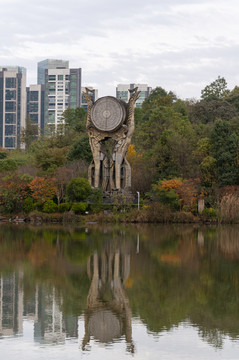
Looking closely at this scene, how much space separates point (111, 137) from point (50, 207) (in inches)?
189

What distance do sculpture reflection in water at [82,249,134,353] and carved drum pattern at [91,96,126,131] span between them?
17.7m

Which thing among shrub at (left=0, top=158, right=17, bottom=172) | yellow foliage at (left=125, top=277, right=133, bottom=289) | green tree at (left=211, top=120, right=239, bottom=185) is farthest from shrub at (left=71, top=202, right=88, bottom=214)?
yellow foliage at (left=125, top=277, right=133, bottom=289)

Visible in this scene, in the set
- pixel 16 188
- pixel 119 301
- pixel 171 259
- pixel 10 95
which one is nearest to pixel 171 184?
pixel 16 188

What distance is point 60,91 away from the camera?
123250mm

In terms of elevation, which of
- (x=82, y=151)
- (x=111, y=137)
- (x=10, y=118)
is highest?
(x=10, y=118)

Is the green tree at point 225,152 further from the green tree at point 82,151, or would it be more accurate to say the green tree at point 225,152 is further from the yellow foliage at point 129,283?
the yellow foliage at point 129,283

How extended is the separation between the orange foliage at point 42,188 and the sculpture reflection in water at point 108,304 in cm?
1756

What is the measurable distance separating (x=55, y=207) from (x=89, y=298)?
2283cm

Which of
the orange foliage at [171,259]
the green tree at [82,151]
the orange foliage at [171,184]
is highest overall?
the green tree at [82,151]

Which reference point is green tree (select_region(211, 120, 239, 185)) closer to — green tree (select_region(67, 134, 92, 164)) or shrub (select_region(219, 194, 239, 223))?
shrub (select_region(219, 194, 239, 223))

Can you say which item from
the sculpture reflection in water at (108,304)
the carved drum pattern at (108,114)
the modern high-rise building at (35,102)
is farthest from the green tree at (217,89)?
the modern high-rise building at (35,102)

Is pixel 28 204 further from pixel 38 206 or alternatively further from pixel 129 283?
pixel 129 283

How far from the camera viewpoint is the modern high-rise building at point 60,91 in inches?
4830

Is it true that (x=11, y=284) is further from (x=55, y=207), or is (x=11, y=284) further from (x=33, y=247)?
(x=55, y=207)
